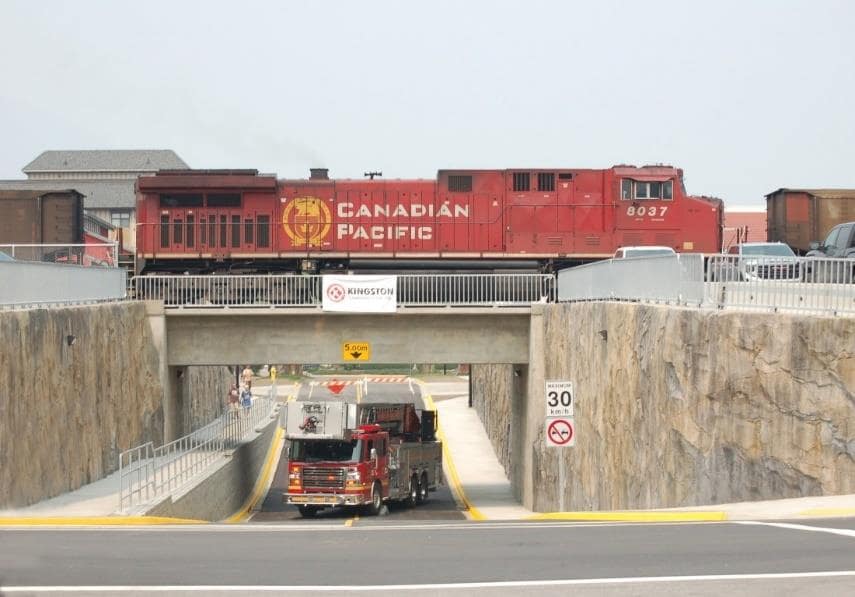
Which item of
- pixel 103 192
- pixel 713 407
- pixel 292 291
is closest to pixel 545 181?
pixel 292 291

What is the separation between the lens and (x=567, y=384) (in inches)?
942

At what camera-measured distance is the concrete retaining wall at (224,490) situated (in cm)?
2605

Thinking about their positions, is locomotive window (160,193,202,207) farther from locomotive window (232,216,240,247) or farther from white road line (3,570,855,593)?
white road line (3,570,855,593)

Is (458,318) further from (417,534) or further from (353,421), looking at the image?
(417,534)

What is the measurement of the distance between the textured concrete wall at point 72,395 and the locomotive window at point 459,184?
11.4 metres

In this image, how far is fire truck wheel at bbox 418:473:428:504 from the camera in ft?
131

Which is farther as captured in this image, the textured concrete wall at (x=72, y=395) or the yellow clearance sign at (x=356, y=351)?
the yellow clearance sign at (x=356, y=351)

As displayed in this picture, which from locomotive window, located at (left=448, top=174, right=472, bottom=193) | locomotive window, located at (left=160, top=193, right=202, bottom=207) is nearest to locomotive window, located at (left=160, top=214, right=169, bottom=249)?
locomotive window, located at (left=160, top=193, right=202, bottom=207)

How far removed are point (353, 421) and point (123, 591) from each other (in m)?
23.6

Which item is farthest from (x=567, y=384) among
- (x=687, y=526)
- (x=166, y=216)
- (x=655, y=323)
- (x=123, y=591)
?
(x=166, y=216)

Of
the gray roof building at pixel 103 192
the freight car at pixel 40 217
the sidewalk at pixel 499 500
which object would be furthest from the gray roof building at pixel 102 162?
the freight car at pixel 40 217

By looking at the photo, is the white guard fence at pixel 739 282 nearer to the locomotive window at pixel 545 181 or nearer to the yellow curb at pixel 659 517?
the yellow curb at pixel 659 517

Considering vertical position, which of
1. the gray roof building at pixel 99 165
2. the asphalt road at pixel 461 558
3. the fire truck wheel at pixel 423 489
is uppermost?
the gray roof building at pixel 99 165

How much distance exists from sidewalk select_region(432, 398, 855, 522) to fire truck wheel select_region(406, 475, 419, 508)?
5.81 ft
